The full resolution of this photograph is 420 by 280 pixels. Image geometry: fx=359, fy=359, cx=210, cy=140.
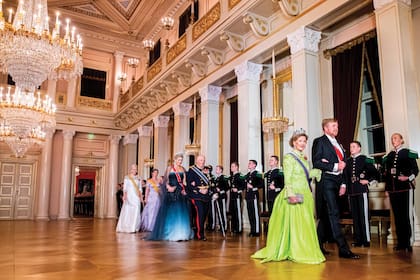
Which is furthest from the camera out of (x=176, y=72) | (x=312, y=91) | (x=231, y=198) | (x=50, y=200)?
(x=50, y=200)

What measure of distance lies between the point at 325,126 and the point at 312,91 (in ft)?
9.13

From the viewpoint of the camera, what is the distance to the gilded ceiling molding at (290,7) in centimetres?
665

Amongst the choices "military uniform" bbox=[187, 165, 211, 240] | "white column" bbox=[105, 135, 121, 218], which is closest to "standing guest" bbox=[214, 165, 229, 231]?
"military uniform" bbox=[187, 165, 211, 240]

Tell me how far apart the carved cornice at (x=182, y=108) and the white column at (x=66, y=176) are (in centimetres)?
640

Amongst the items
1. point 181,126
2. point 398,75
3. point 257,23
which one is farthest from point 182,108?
point 398,75

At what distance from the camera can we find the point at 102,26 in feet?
54.2

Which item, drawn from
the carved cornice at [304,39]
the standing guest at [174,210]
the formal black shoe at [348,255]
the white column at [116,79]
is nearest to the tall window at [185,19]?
the white column at [116,79]

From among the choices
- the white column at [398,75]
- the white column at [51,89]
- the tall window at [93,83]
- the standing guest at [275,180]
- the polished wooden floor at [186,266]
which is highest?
the tall window at [93,83]

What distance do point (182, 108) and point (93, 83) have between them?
713cm

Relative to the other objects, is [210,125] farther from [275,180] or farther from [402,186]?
[402,186]

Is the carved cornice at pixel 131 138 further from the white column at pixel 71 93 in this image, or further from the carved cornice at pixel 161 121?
the carved cornice at pixel 161 121

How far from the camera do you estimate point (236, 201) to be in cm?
764

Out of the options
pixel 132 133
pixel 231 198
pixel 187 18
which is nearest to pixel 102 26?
pixel 132 133

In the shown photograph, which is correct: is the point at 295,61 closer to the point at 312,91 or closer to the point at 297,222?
the point at 312,91
